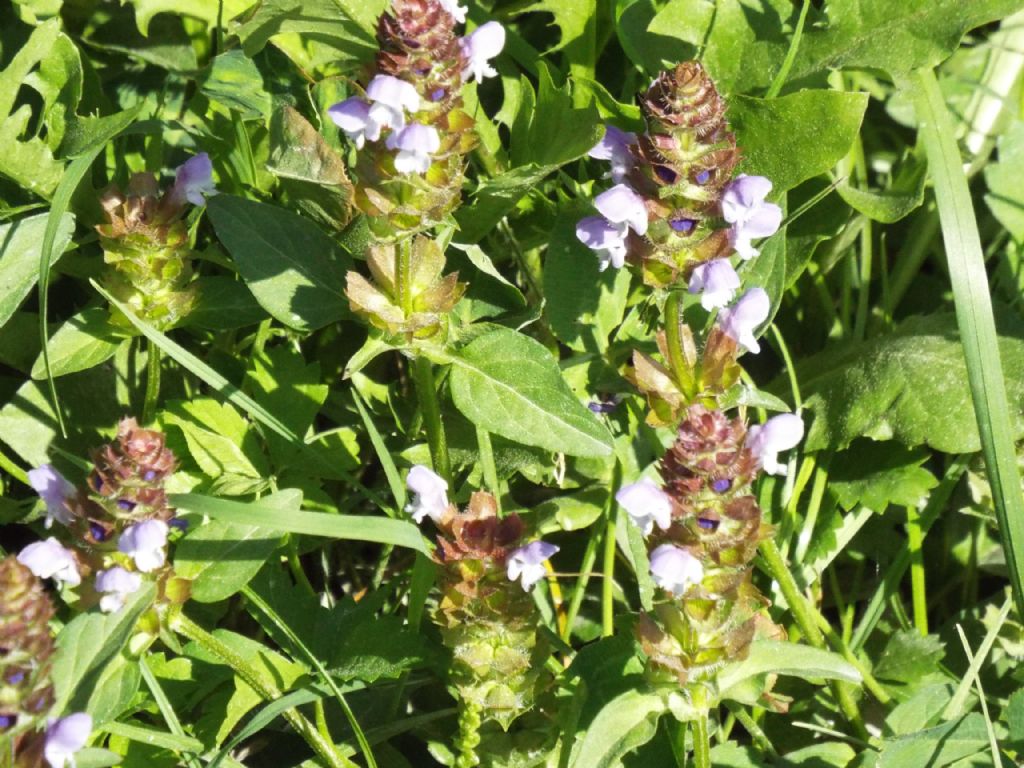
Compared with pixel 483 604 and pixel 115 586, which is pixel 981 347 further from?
pixel 115 586

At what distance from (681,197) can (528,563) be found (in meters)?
0.76

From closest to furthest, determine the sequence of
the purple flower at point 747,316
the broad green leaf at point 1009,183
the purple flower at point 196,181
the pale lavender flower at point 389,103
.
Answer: the pale lavender flower at point 389,103, the purple flower at point 747,316, the purple flower at point 196,181, the broad green leaf at point 1009,183

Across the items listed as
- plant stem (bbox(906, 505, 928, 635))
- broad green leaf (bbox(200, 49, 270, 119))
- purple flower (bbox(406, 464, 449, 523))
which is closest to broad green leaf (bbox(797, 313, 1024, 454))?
plant stem (bbox(906, 505, 928, 635))

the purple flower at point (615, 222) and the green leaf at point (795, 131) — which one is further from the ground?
the green leaf at point (795, 131)

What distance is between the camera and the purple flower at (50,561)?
2.05 meters

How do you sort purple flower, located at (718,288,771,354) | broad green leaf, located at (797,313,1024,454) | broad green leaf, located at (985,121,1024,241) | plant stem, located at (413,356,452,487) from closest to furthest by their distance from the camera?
1. purple flower, located at (718,288,771,354)
2. plant stem, located at (413,356,452,487)
3. broad green leaf, located at (797,313,1024,454)
4. broad green leaf, located at (985,121,1024,241)

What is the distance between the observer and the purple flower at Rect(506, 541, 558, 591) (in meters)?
2.11

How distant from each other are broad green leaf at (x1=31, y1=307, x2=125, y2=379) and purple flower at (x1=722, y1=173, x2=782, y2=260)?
4.49 feet

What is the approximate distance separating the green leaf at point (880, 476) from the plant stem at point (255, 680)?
4.35ft

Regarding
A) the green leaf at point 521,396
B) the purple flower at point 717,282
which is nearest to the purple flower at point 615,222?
the purple flower at point 717,282

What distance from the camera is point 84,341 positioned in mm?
2672

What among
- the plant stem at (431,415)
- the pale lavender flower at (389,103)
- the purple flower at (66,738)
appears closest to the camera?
the purple flower at (66,738)

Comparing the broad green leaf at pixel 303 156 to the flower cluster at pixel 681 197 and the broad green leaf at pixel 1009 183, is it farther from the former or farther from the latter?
the broad green leaf at pixel 1009 183

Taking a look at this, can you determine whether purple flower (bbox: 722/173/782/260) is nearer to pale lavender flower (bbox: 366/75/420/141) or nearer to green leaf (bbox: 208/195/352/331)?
pale lavender flower (bbox: 366/75/420/141)
